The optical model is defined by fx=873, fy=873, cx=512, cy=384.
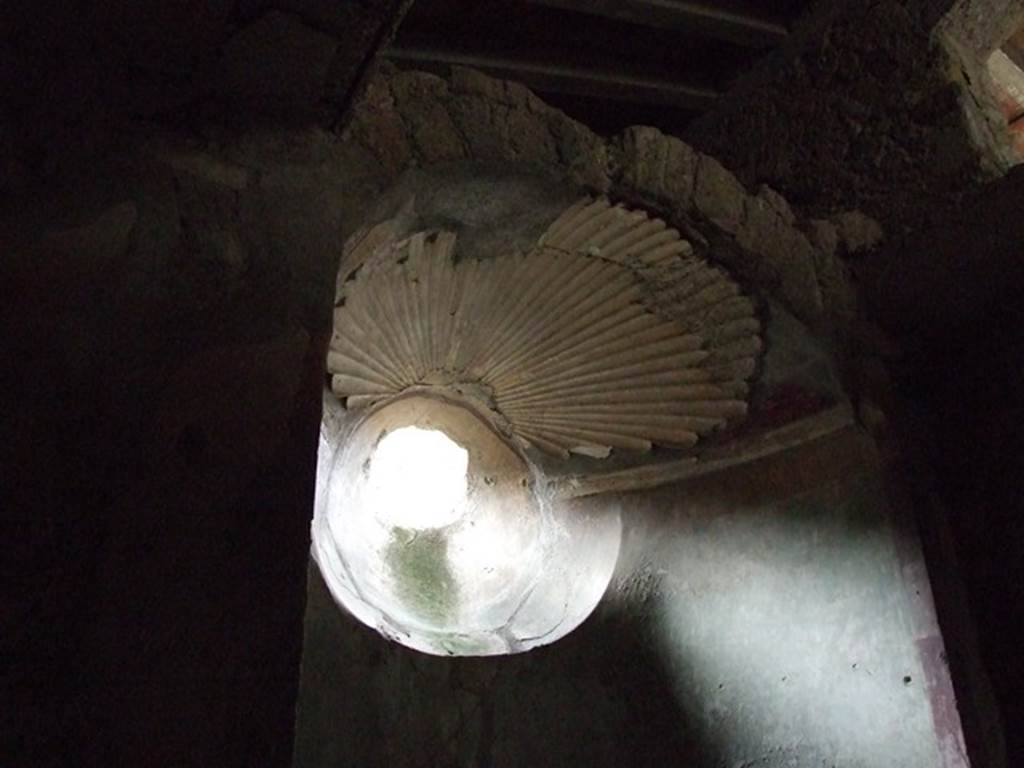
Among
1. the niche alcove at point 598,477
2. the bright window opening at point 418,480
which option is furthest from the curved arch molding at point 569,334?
the bright window opening at point 418,480

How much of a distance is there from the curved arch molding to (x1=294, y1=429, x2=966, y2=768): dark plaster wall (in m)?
→ 0.25

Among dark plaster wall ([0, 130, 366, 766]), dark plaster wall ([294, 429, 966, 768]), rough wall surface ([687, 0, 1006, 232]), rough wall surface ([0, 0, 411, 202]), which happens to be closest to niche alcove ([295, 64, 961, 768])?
dark plaster wall ([294, 429, 966, 768])

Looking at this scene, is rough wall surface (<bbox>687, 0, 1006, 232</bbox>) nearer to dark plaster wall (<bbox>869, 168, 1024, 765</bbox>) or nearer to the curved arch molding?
dark plaster wall (<bbox>869, 168, 1024, 765</bbox>)

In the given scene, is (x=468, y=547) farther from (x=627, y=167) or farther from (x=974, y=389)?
(x=974, y=389)

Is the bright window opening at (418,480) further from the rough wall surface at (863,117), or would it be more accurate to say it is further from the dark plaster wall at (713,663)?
the rough wall surface at (863,117)

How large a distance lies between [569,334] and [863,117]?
967mm

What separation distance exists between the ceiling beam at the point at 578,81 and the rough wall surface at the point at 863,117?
0.13 meters

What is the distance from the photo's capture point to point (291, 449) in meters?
1.04

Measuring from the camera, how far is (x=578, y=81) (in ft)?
8.32

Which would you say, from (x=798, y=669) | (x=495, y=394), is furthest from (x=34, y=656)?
(x=495, y=394)

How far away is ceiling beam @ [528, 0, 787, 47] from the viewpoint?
→ 2.29 meters

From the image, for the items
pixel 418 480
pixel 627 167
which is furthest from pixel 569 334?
pixel 418 480

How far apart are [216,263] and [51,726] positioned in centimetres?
57

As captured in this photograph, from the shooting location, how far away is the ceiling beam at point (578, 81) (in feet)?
7.78
